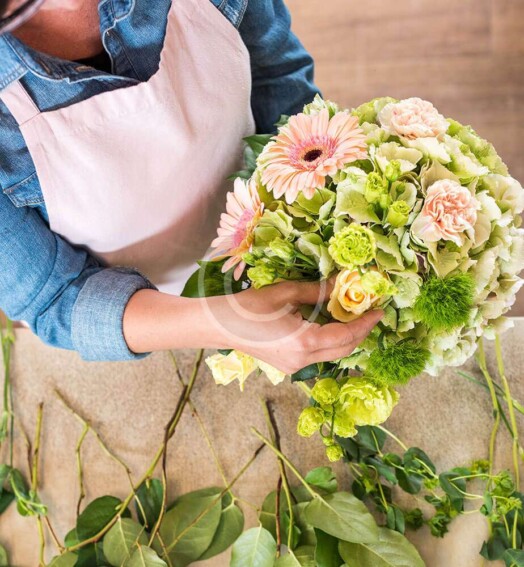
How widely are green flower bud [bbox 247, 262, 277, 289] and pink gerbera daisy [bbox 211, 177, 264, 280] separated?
0.02m

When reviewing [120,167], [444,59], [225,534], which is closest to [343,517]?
[225,534]

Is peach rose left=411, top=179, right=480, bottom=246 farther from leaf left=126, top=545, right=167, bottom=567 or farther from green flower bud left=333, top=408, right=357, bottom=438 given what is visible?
leaf left=126, top=545, right=167, bottom=567

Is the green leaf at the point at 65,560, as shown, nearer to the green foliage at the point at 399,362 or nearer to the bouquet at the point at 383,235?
the bouquet at the point at 383,235

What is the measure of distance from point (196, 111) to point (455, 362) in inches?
15.8

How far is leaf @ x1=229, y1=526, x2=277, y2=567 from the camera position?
70 cm

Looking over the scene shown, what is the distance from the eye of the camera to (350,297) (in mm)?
531

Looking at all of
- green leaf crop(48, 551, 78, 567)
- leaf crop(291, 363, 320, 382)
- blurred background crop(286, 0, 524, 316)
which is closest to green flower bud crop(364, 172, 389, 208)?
leaf crop(291, 363, 320, 382)

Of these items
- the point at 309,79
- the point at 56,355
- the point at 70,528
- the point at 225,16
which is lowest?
the point at 70,528

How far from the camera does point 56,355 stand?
2.94ft

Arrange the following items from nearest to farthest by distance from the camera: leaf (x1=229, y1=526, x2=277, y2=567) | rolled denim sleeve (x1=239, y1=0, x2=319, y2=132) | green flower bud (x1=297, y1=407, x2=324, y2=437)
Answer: green flower bud (x1=297, y1=407, x2=324, y2=437), leaf (x1=229, y1=526, x2=277, y2=567), rolled denim sleeve (x1=239, y1=0, x2=319, y2=132)

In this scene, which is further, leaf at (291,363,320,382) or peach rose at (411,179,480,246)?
leaf at (291,363,320,382)

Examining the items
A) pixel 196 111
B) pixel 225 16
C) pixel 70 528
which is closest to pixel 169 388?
pixel 70 528

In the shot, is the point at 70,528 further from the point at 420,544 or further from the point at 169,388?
the point at 420,544

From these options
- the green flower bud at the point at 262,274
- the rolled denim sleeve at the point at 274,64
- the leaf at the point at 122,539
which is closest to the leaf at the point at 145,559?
the leaf at the point at 122,539
